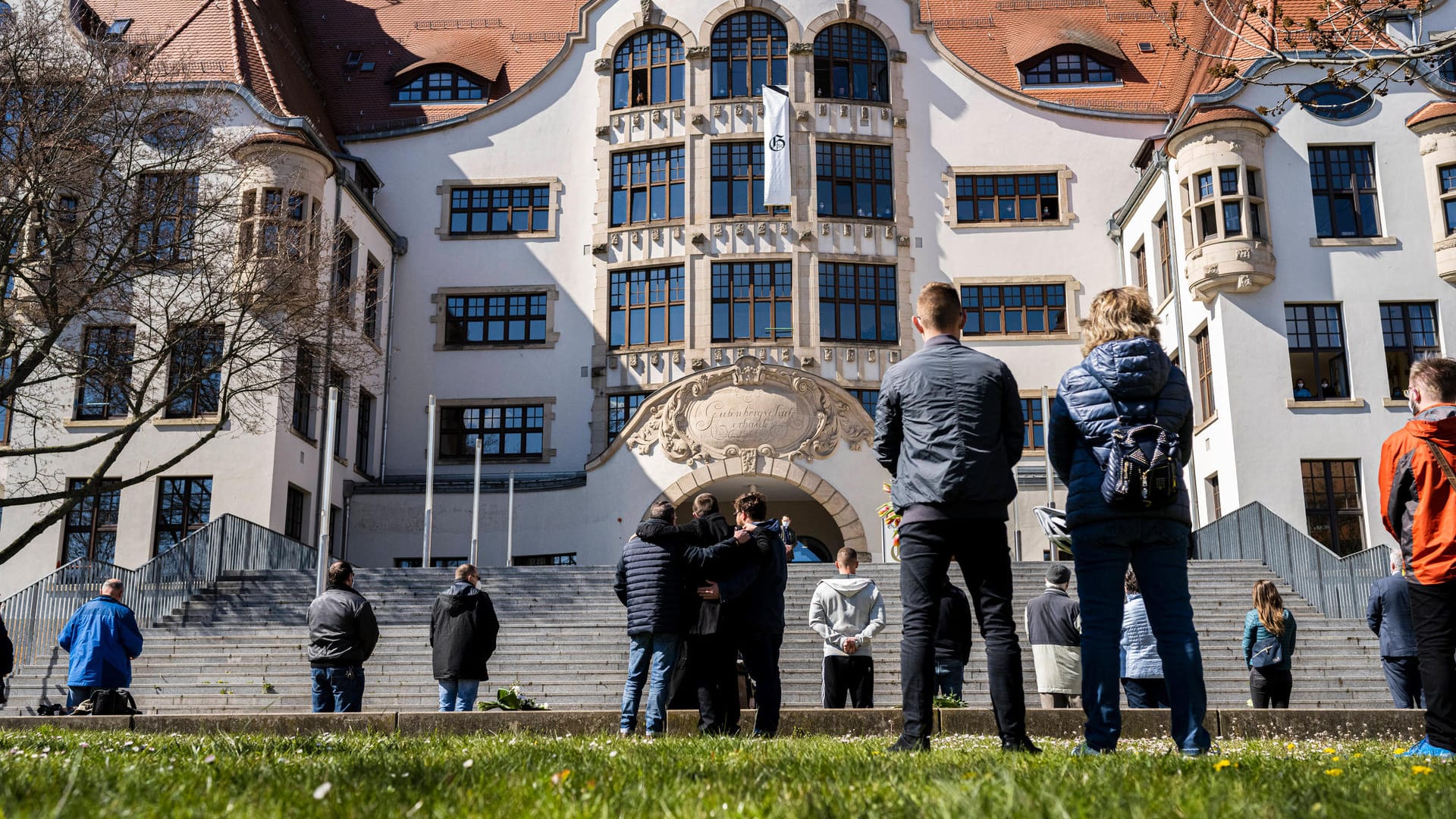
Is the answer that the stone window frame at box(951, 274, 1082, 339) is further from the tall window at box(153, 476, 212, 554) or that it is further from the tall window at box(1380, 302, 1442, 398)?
the tall window at box(153, 476, 212, 554)

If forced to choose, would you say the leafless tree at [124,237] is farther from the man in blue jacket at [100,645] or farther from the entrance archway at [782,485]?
the entrance archway at [782,485]

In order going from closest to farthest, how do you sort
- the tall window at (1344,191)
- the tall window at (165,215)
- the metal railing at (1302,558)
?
the tall window at (165,215) → the metal railing at (1302,558) → the tall window at (1344,191)

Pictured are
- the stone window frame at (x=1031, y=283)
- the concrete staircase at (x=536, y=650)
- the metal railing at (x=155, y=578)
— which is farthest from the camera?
the stone window frame at (x=1031, y=283)

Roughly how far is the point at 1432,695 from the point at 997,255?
30.7 meters

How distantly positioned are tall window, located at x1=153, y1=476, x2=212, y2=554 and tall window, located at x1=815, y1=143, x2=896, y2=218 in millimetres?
16865

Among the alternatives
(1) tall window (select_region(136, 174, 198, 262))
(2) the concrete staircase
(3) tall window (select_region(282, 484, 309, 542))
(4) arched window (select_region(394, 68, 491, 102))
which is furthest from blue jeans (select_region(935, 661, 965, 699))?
(4) arched window (select_region(394, 68, 491, 102))

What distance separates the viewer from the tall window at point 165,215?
18.5 meters

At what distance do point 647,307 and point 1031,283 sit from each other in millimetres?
10220

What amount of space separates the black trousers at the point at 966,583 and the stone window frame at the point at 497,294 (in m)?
30.5

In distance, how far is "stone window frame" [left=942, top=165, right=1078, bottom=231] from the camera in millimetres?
36750

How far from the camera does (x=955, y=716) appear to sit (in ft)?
31.7

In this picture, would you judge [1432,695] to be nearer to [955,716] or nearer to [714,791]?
[955,716]

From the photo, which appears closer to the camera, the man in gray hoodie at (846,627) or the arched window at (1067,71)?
the man in gray hoodie at (846,627)

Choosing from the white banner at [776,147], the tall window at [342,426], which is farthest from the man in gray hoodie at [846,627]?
the white banner at [776,147]
